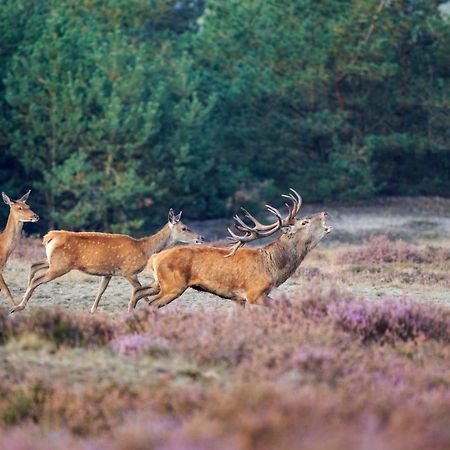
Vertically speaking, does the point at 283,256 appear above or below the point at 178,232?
above

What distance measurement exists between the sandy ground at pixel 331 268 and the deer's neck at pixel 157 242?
2.40 ft

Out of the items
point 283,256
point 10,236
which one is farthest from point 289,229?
point 10,236

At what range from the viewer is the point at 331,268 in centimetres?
2078

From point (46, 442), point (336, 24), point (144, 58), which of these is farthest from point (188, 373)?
point (336, 24)

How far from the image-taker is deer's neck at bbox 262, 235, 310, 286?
12.9 metres

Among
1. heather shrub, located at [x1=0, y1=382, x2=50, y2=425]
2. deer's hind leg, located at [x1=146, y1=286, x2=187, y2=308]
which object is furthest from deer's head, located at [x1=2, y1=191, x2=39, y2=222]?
heather shrub, located at [x1=0, y1=382, x2=50, y2=425]

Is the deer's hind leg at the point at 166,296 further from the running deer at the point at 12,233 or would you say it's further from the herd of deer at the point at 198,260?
the running deer at the point at 12,233

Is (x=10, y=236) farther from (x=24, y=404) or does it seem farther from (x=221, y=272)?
(x=24, y=404)

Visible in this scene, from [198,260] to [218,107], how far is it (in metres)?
24.4

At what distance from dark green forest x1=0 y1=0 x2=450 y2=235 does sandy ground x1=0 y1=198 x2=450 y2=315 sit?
0.88m

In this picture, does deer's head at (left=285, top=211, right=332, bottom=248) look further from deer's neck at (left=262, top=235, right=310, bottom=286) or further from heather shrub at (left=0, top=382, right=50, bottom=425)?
heather shrub at (left=0, top=382, right=50, bottom=425)

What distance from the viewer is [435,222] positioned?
109 feet

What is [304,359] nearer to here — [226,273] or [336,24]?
[226,273]

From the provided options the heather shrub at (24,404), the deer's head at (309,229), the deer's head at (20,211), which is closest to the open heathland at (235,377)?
the heather shrub at (24,404)
